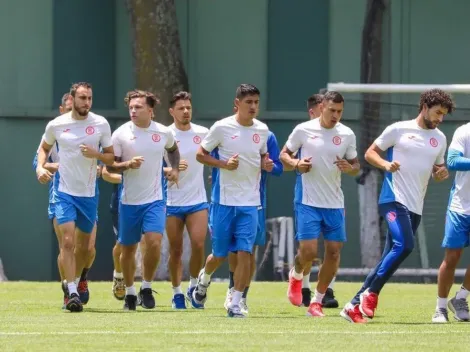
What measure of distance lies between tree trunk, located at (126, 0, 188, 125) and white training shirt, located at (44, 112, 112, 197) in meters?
10.5

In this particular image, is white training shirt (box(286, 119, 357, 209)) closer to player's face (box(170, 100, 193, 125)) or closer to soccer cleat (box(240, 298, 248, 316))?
soccer cleat (box(240, 298, 248, 316))

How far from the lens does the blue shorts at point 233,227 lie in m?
17.1

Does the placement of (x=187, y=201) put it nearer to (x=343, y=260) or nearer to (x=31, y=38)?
(x=343, y=260)

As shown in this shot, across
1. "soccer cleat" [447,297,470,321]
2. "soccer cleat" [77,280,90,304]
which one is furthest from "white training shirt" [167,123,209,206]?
"soccer cleat" [447,297,470,321]

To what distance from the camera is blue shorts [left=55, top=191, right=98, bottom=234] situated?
17.7m

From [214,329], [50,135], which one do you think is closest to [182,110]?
[50,135]

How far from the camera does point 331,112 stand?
17.5 m

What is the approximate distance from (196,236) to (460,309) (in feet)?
11.8

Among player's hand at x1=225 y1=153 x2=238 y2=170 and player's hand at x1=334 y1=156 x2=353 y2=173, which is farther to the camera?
player's hand at x1=334 y1=156 x2=353 y2=173

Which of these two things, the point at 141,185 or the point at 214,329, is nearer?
the point at 214,329

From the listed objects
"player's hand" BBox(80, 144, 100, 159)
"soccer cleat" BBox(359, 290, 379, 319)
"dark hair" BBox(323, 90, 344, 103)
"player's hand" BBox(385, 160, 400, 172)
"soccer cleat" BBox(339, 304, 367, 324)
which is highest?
"dark hair" BBox(323, 90, 344, 103)

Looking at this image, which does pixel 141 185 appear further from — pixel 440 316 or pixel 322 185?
pixel 440 316

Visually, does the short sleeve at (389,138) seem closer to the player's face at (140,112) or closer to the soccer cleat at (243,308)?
the soccer cleat at (243,308)

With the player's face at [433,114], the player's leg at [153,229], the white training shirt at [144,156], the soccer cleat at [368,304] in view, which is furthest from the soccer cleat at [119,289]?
the player's face at [433,114]
